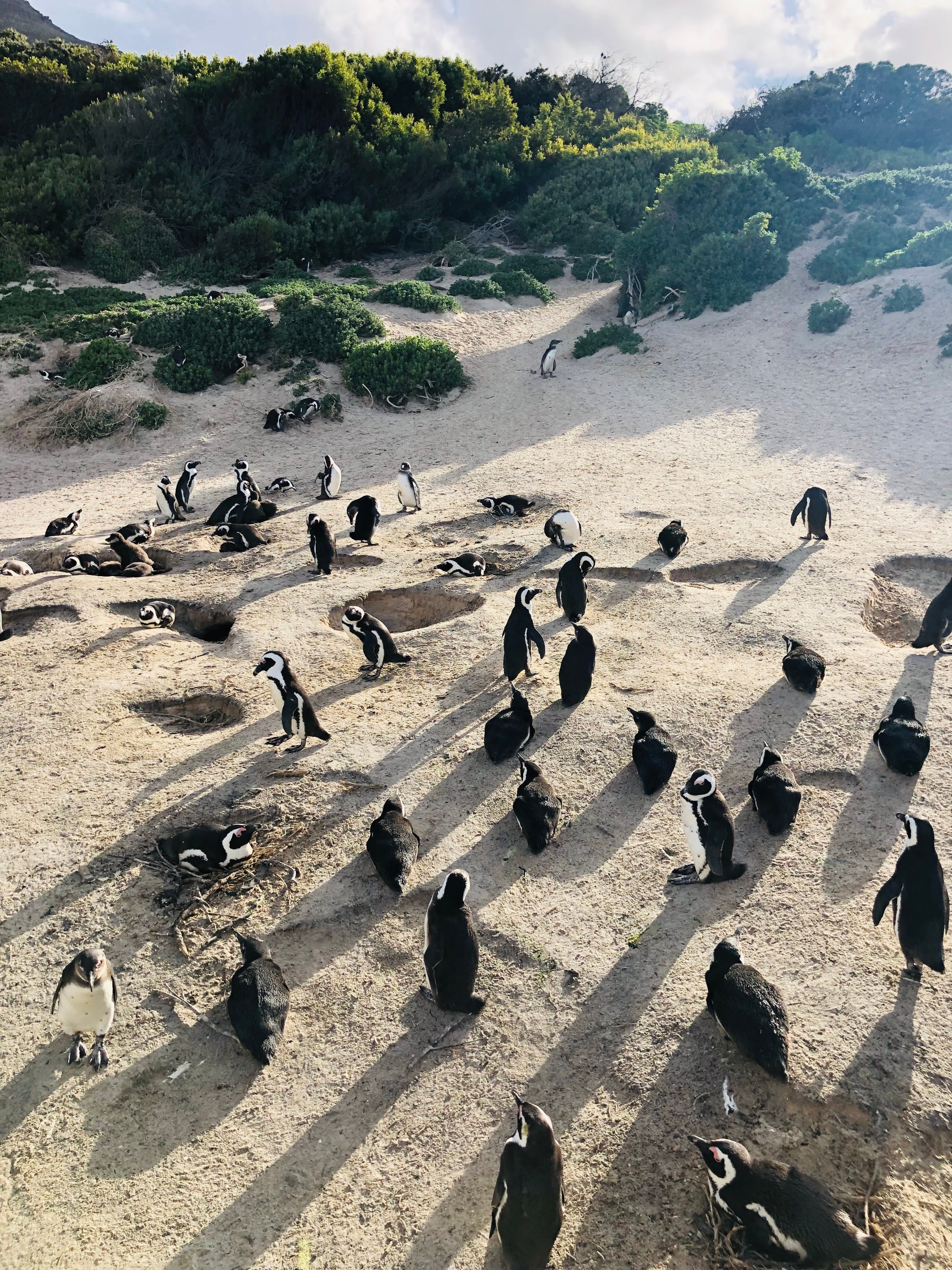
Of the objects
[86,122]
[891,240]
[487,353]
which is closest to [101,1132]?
[487,353]

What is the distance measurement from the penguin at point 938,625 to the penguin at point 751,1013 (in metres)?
4.38

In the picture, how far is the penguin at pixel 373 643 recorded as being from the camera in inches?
280

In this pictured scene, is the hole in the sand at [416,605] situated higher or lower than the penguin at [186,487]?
lower

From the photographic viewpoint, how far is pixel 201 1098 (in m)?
3.74

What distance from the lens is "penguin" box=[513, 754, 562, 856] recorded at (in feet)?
16.9

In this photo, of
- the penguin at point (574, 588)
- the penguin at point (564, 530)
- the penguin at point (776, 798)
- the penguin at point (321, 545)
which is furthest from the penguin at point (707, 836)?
the penguin at point (321, 545)

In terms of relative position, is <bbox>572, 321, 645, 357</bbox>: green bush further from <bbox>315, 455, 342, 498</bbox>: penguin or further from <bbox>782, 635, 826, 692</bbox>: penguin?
<bbox>782, 635, 826, 692</bbox>: penguin

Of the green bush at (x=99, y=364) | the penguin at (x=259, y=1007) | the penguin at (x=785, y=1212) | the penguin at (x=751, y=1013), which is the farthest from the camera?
the green bush at (x=99, y=364)

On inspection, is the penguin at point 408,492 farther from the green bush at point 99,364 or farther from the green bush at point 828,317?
the green bush at point 828,317

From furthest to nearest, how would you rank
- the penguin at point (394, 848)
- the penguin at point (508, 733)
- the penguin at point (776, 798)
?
the penguin at point (508, 733)
the penguin at point (776, 798)
the penguin at point (394, 848)

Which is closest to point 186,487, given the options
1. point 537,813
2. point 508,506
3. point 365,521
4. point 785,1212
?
point 365,521

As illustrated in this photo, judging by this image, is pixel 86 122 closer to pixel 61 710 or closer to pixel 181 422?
pixel 181 422

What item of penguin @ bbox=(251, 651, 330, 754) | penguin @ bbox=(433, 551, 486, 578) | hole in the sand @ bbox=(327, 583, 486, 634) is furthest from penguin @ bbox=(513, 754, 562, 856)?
penguin @ bbox=(433, 551, 486, 578)

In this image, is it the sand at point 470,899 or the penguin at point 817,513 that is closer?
the sand at point 470,899
